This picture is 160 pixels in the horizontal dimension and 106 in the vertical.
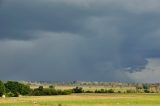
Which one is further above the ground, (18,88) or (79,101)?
(18,88)

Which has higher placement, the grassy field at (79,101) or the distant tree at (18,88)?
the distant tree at (18,88)

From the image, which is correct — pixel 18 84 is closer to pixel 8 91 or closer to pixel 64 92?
pixel 8 91

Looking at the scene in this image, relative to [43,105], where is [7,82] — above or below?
above

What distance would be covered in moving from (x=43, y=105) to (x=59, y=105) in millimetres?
4766

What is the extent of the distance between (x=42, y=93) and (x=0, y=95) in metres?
28.2

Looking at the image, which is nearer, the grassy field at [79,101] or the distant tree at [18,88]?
the grassy field at [79,101]

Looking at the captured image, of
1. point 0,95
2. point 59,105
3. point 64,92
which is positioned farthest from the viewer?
point 64,92

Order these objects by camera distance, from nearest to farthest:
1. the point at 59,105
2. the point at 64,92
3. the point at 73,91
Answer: the point at 59,105 → the point at 64,92 → the point at 73,91

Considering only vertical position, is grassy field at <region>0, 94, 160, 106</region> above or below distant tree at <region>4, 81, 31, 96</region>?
below

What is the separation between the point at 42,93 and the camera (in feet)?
601

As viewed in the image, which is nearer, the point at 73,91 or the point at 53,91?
the point at 53,91

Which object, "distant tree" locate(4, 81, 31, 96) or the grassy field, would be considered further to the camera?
"distant tree" locate(4, 81, 31, 96)

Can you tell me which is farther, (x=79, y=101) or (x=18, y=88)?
(x=18, y=88)

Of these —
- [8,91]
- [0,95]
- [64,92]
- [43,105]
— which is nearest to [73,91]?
[64,92]
